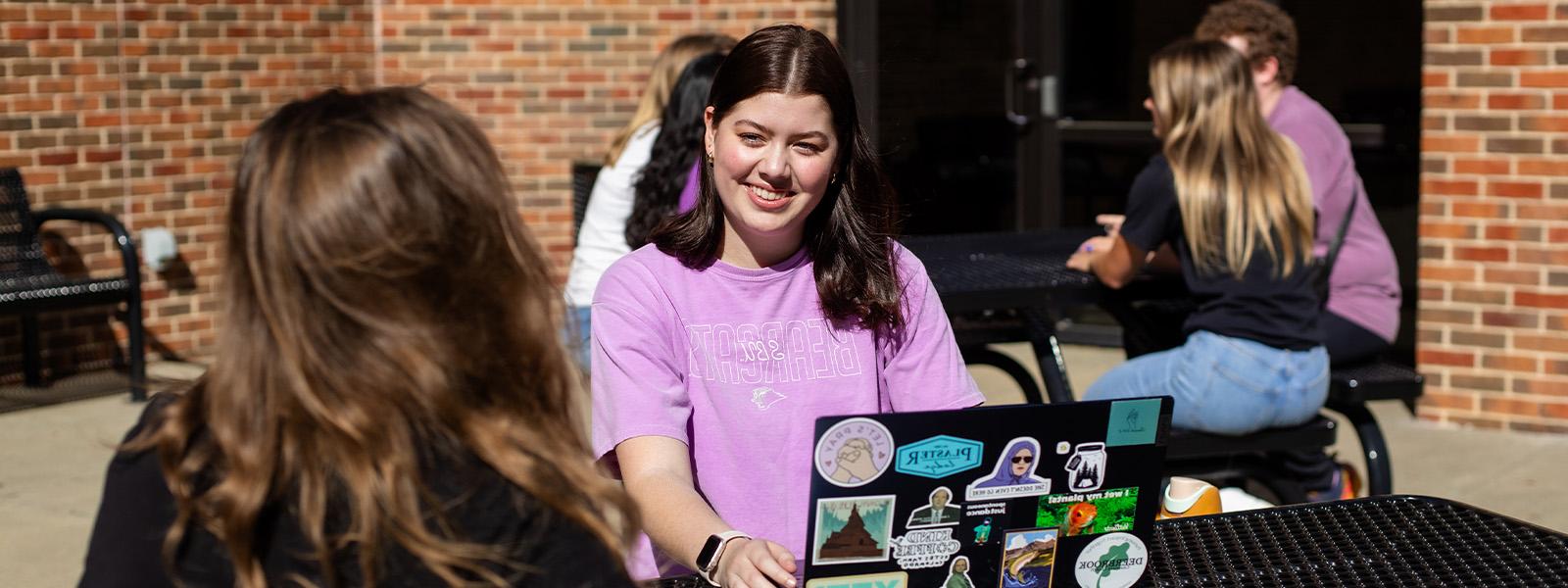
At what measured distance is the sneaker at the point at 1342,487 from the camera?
469cm

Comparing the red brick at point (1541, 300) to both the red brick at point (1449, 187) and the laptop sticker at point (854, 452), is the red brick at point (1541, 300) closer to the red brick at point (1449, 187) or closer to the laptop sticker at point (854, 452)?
the red brick at point (1449, 187)

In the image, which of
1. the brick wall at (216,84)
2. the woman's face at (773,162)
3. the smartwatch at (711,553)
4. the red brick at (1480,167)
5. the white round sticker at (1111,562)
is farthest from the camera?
the brick wall at (216,84)

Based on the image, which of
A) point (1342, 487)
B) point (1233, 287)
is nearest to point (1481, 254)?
point (1342, 487)

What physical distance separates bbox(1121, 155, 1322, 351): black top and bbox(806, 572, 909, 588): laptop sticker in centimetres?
271

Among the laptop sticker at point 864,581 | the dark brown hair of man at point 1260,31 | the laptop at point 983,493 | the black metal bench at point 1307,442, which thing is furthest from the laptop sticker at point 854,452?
the dark brown hair of man at point 1260,31

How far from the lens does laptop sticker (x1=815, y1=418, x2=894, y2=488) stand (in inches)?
69.2

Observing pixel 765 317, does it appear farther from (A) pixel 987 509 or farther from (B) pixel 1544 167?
(B) pixel 1544 167

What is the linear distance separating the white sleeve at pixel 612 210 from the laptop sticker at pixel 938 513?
3.57 meters

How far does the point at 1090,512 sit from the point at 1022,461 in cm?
14

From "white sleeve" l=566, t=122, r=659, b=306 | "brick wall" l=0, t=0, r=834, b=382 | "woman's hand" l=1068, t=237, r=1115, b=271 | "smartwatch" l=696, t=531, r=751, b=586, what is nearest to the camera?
"smartwatch" l=696, t=531, r=751, b=586

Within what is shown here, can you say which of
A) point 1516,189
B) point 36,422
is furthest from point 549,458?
point 36,422

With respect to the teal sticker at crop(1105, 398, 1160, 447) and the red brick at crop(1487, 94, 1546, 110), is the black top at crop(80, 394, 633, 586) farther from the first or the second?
the red brick at crop(1487, 94, 1546, 110)

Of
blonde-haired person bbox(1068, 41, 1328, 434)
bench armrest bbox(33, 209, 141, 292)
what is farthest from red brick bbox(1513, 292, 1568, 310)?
bench armrest bbox(33, 209, 141, 292)

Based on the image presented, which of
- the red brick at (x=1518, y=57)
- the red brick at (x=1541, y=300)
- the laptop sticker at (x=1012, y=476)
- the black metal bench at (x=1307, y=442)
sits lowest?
the black metal bench at (x=1307, y=442)
